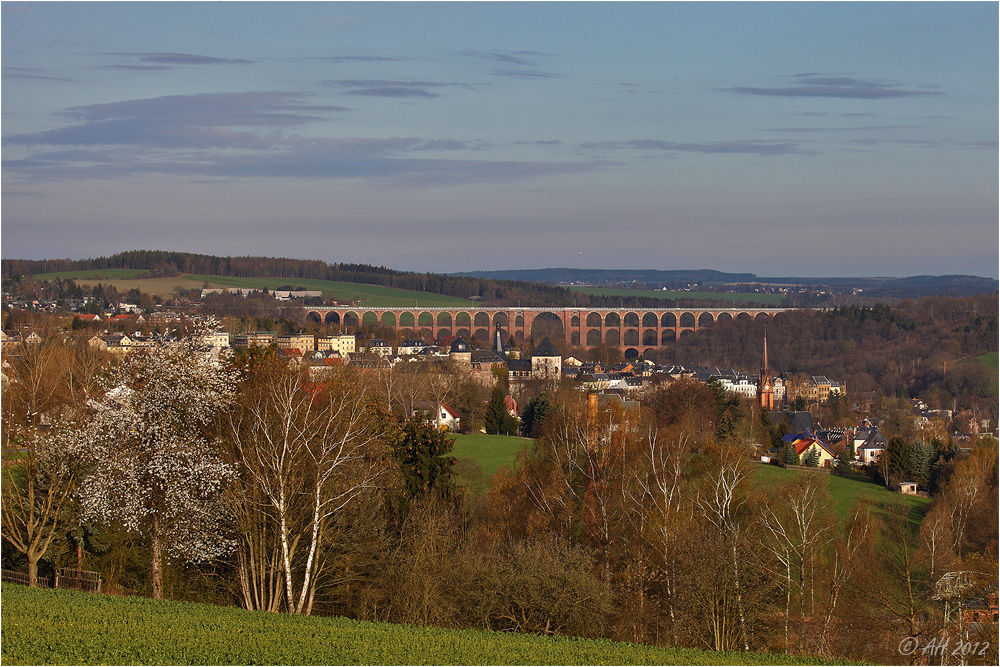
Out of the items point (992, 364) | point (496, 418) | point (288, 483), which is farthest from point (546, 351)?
point (288, 483)

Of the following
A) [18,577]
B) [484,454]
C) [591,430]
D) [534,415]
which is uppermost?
[591,430]

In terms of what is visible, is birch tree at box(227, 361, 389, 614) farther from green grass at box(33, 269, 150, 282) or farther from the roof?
green grass at box(33, 269, 150, 282)

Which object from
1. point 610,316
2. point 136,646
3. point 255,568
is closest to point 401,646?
point 136,646

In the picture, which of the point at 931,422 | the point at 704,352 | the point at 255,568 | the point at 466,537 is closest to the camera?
the point at 255,568

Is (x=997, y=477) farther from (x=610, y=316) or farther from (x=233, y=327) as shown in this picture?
(x=610, y=316)

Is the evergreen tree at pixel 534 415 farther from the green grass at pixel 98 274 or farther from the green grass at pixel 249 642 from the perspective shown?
the green grass at pixel 98 274

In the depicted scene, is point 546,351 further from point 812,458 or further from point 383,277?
point 383,277

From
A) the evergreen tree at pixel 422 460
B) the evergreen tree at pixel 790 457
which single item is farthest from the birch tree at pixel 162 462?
the evergreen tree at pixel 790 457
